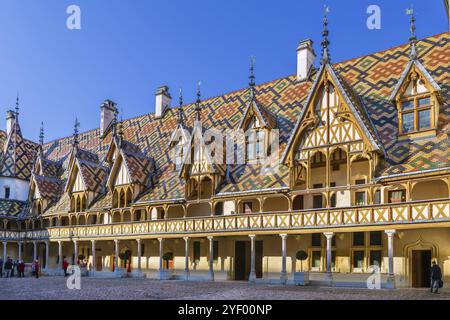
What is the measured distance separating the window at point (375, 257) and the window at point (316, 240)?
2.88 meters

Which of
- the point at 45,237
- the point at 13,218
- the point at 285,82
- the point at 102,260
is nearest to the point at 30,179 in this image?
the point at 13,218

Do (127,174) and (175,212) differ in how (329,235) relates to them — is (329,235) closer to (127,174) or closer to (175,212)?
(175,212)

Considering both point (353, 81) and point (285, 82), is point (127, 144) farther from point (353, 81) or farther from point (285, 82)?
point (353, 81)

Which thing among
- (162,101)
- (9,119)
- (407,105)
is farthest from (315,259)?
(9,119)

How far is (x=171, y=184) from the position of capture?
3300 cm

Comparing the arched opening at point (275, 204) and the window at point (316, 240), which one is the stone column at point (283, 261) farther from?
the arched opening at point (275, 204)

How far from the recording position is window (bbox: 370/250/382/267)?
78.3 ft

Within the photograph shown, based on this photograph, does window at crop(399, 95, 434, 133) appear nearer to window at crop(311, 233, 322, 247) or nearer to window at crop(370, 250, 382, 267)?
window at crop(370, 250, 382, 267)

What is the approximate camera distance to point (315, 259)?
26234 millimetres

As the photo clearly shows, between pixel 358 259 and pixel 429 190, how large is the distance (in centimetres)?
483

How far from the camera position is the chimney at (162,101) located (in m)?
42.8

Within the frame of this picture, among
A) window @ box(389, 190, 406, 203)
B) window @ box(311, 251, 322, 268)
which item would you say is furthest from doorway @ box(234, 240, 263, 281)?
window @ box(389, 190, 406, 203)

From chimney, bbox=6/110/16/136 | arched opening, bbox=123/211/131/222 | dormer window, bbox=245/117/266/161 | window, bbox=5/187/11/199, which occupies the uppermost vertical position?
chimney, bbox=6/110/16/136

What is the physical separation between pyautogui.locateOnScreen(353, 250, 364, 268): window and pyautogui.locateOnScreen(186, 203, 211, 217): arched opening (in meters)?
9.81
